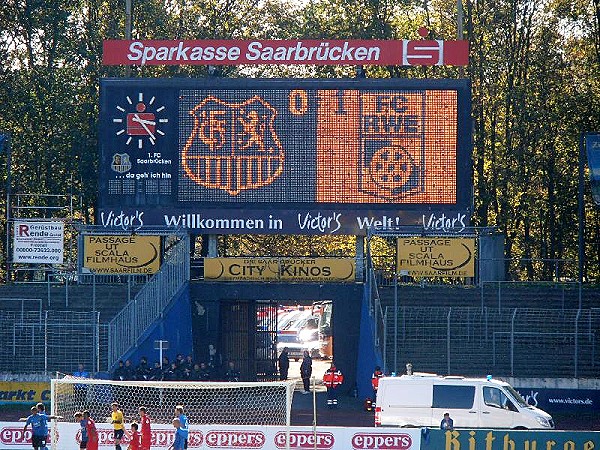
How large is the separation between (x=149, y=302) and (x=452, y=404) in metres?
10.6

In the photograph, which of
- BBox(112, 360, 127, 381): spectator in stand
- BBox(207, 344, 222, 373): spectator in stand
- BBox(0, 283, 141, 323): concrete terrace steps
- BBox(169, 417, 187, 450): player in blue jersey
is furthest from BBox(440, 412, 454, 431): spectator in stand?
BBox(0, 283, 141, 323): concrete terrace steps

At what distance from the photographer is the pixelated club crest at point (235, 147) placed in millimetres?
39094

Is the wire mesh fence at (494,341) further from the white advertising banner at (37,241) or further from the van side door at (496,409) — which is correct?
the white advertising banner at (37,241)

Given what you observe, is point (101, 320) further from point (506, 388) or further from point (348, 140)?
point (506, 388)

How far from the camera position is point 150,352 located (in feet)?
129

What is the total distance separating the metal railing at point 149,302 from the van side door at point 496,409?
10136mm

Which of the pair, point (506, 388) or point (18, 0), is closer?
point (506, 388)

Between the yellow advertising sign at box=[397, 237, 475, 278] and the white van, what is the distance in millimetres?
8268

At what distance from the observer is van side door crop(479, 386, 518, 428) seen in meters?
32.0

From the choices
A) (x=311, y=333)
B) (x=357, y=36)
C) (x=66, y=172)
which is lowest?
(x=311, y=333)

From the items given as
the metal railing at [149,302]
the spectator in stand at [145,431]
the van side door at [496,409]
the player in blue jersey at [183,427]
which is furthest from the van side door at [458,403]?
the metal railing at [149,302]

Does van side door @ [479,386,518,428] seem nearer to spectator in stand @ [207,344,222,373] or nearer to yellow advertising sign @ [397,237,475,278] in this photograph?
yellow advertising sign @ [397,237,475,278]

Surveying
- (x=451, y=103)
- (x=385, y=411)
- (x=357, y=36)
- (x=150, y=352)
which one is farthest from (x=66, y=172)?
(x=385, y=411)

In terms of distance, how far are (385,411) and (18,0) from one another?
93.2 ft
